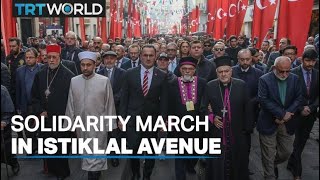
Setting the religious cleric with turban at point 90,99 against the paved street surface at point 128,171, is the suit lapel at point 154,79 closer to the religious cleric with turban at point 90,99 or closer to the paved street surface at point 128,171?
the religious cleric with turban at point 90,99

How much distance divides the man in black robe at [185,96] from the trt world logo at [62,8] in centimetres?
601

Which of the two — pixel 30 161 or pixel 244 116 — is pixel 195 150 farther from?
pixel 30 161

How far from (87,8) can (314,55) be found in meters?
7.58

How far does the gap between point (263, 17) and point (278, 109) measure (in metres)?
4.66

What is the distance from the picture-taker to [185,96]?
217 inches

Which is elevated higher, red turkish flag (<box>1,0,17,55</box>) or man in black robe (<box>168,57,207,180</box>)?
red turkish flag (<box>1,0,17,55</box>)

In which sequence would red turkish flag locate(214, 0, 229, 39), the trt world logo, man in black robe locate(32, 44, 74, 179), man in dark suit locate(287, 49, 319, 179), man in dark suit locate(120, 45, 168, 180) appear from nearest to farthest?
1. man in dark suit locate(287, 49, 319, 179)
2. man in dark suit locate(120, 45, 168, 180)
3. man in black robe locate(32, 44, 74, 179)
4. the trt world logo
5. red turkish flag locate(214, 0, 229, 39)

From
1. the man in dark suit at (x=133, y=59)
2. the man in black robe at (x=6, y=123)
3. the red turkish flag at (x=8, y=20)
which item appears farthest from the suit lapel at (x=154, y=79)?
the red turkish flag at (x=8, y=20)

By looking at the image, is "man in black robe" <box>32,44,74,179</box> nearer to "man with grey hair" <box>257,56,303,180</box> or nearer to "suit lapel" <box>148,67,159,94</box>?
"suit lapel" <box>148,67,159,94</box>

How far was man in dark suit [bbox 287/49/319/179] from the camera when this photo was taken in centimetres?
541

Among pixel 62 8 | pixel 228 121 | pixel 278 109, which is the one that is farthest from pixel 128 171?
pixel 62 8

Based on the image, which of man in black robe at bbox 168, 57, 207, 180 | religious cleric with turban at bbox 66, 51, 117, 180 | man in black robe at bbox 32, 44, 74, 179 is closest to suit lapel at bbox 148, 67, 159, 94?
man in black robe at bbox 168, 57, 207, 180

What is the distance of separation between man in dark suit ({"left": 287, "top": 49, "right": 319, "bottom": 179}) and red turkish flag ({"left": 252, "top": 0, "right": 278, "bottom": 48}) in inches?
136

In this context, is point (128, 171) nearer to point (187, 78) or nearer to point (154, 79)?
point (154, 79)
